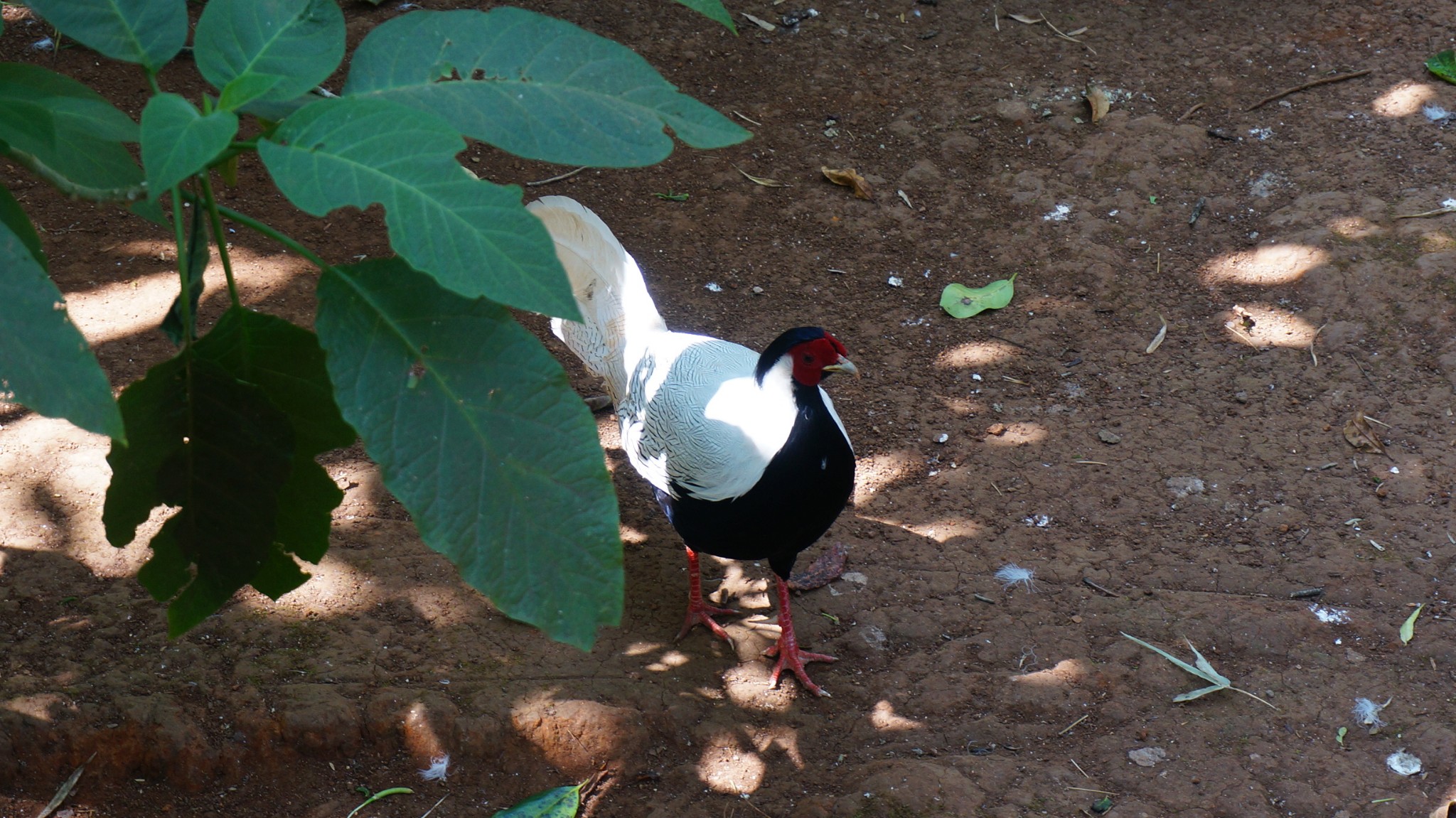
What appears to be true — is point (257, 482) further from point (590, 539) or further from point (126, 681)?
point (126, 681)

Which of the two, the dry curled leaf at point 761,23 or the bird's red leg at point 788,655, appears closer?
the bird's red leg at point 788,655

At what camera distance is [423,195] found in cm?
85

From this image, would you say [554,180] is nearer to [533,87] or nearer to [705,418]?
[705,418]

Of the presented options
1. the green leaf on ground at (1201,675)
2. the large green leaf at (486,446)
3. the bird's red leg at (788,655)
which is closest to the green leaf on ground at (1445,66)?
the green leaf on ground at (1201,675)

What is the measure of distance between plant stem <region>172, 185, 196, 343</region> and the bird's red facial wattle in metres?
2.01

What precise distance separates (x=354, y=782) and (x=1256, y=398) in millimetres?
3354

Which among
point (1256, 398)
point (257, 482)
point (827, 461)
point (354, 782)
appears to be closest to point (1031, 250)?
point (1256, 398)

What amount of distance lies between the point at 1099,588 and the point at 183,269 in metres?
2.95

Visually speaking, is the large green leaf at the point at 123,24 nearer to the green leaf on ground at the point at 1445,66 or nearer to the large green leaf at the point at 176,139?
the large green leaf at the point at 176,139

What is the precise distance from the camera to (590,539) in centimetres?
94

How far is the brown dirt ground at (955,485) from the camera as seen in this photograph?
266 cm

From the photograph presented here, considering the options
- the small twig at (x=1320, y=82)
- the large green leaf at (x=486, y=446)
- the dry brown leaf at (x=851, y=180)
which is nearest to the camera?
the large green leaf at (x=486, y=446)

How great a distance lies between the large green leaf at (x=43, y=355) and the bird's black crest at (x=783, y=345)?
2.25 metres

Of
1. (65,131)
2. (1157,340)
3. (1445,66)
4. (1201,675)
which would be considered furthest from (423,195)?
(1445,66)
